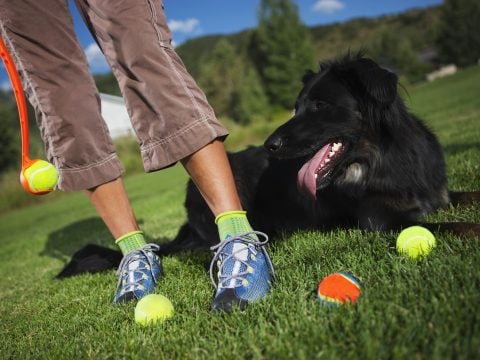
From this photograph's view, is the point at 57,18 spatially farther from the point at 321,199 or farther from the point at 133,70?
the point at 321,199

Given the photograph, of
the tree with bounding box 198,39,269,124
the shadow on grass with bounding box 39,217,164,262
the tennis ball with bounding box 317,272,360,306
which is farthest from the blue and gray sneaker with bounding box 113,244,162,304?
the tree with bounding box 198,39,269,124

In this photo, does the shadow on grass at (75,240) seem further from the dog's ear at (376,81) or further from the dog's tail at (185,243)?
the dog's ear at (376,81)

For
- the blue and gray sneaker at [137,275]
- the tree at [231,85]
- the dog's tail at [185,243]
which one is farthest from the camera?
the tree at [231,85]

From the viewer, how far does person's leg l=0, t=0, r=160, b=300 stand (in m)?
2.56

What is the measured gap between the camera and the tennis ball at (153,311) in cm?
198

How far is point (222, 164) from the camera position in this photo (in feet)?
7.42

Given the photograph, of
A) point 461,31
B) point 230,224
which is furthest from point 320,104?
point 461,31

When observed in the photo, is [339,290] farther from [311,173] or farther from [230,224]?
[311,173]

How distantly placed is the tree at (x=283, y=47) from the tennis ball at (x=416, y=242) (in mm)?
49079

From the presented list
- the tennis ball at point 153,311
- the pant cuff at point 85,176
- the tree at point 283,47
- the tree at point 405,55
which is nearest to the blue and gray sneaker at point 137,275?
the tennis ball at point 153,311

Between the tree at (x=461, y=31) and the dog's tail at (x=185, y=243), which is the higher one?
the dog's tail at (x=185, y=243)

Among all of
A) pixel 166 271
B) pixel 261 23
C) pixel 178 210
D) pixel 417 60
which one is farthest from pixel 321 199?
pixel 417 60

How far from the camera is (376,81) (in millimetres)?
2678

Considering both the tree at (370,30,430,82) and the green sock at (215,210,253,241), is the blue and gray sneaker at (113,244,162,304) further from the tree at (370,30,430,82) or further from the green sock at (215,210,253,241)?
the tree at (370,30,430,82)
